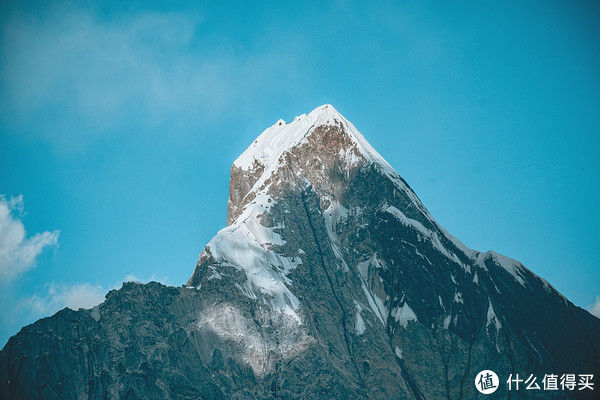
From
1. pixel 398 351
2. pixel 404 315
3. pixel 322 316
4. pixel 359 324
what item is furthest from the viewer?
pixel 404 315

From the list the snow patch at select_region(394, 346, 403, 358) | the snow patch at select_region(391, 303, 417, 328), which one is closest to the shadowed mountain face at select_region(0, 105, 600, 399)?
the snow patch at select_region(394, 346, 403, 358)

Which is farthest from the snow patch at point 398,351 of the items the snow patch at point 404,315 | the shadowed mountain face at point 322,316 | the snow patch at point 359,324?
the snow patch at point 359,324

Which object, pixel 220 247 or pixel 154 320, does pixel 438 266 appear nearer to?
pixel 220 247

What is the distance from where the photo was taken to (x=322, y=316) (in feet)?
388

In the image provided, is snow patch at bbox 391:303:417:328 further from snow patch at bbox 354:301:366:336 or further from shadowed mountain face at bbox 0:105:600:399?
snow patch at bbox 354:301:366:336

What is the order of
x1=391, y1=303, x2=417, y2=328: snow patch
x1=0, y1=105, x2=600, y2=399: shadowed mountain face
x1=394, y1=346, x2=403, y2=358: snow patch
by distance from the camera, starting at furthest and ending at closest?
x1=391, y1=303, x2=417, y2=328: snow patch < x1=394, y1=346, x2=403, y2=358: snow patch < x1=0, y1=105, x2=600, y2=399: shadowed mountain face

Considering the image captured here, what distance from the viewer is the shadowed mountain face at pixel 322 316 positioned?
330ft

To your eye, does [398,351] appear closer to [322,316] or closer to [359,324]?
[359,324]

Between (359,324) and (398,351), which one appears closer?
(398,351)

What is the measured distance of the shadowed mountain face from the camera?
100562mm

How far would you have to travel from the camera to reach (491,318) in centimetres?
12188

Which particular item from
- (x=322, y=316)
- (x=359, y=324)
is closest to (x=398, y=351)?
(x=359, y=324)

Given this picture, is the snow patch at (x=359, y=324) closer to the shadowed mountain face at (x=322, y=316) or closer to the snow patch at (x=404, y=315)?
the shadowed mountain face at (x=322, y=316)

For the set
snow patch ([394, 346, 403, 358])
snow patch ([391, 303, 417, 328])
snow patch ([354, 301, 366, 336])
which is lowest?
snow patch ([394, 346, 403, 358])
